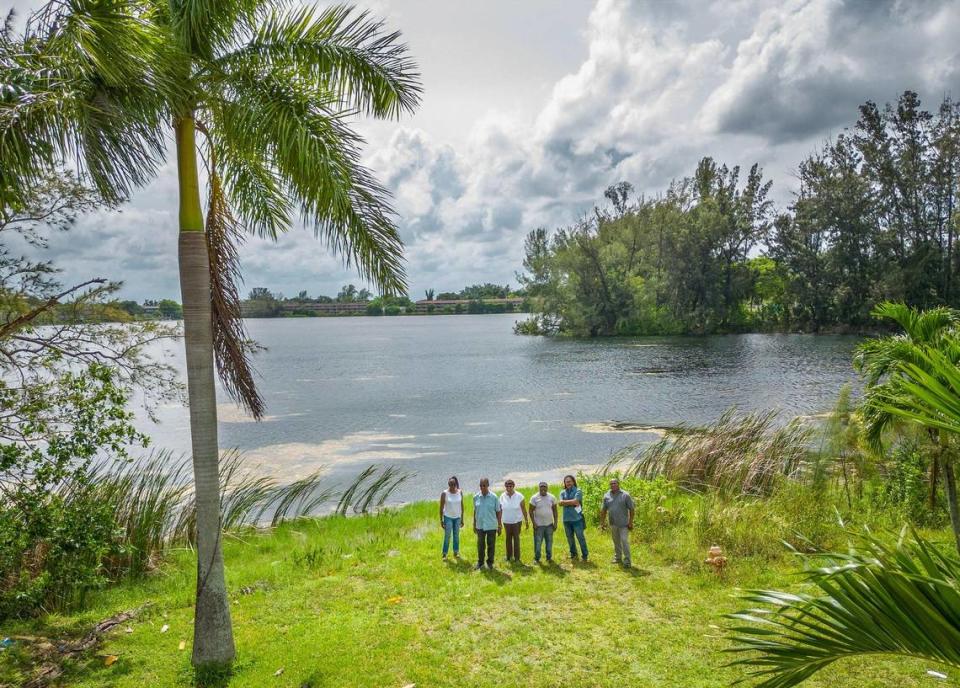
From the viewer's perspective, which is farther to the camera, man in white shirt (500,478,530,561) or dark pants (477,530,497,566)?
man in white shirt (500,478,530,561)

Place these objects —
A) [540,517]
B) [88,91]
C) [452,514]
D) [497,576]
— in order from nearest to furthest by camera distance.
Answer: [88,91]
[497,576]
[540,517]
[452,514]

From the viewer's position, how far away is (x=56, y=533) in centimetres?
834

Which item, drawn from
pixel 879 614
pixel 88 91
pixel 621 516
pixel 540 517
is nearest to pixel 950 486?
pixel 621 516

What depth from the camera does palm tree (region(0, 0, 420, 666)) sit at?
600 cm

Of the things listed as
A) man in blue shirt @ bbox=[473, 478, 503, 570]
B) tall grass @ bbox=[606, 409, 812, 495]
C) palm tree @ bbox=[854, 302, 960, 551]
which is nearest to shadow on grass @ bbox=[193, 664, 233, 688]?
man in blue shirt @ bbox=[473, 478, 503, 570]

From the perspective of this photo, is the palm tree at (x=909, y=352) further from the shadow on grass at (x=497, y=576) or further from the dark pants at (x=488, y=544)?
the dark pants at (x=488, y=544)

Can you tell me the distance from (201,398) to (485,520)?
5.46 metres

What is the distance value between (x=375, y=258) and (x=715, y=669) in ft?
20.3

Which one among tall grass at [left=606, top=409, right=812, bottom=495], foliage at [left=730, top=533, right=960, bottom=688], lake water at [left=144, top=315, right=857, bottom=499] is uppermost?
foliage at [left=730, top=533, right=960, bottom=688]

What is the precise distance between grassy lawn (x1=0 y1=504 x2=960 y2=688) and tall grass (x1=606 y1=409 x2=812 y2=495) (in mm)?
4237

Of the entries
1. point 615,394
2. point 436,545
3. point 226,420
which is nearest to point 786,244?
point 615,394

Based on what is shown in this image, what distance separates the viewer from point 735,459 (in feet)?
51.1

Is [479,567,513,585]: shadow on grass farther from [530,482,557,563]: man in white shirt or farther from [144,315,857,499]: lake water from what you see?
[144,315,857,499]: lake water

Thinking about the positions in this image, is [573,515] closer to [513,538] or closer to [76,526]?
[513,538]
